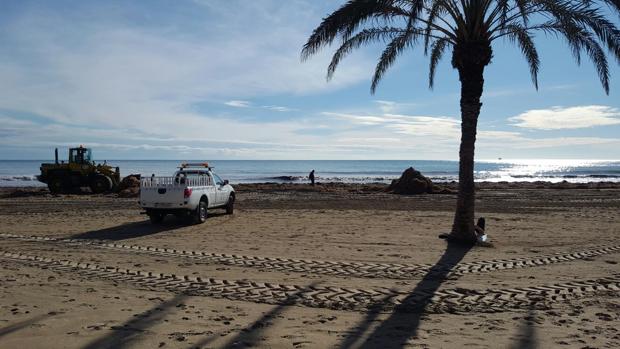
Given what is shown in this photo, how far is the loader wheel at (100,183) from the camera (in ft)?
95.7

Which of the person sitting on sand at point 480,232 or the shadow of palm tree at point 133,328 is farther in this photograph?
the person sitting on sand at point 480,232

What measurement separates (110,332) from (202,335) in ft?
3.17

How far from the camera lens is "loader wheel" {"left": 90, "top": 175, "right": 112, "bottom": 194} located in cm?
2917

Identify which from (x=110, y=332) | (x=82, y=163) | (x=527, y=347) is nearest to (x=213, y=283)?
(x=110, y=332)

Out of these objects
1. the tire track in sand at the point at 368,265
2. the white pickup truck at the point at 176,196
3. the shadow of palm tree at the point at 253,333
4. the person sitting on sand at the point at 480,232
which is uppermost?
the white pickup truck at the point at 176,196

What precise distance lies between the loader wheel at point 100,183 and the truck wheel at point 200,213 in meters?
16.3

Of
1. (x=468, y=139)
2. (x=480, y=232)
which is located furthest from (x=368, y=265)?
(x=468, y=139)

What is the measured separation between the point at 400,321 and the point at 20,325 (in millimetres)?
4114

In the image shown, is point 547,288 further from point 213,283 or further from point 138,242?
point 138,242

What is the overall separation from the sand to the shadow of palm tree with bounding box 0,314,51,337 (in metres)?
0.03

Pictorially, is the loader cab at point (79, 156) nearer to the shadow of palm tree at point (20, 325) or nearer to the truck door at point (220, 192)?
the truck door at point (220, 192)

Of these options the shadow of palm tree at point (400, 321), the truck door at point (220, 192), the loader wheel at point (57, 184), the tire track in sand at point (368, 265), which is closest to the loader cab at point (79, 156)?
the loader wheel at point (57, 184)

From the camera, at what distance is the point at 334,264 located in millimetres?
8789

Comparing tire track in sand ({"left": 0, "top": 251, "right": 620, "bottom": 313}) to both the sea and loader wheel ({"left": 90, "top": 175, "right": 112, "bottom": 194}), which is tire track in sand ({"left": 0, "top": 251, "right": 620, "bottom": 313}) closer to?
loader wheel ({"left": 90, "top": 175, "right": 112, "bottom": 194})
